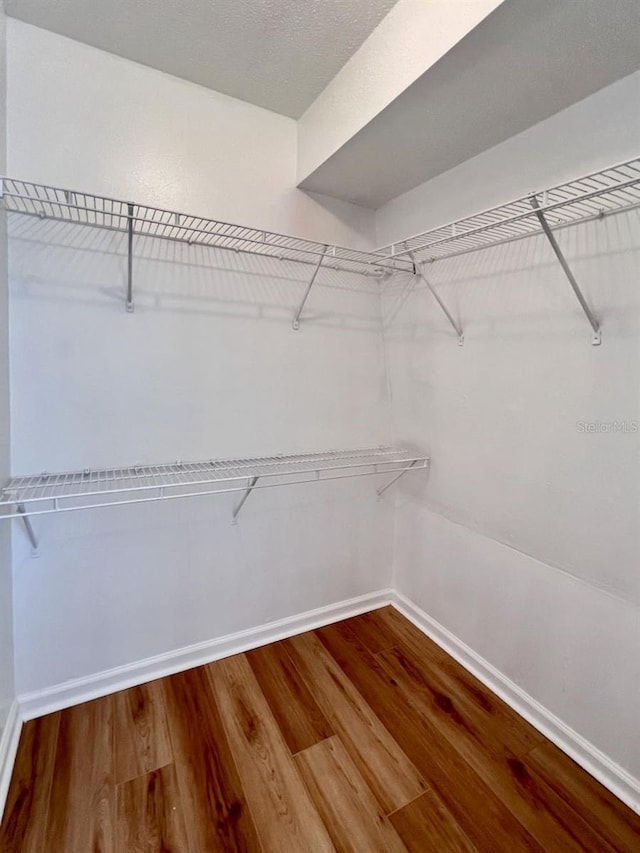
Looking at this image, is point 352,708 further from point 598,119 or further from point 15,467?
point 598,119

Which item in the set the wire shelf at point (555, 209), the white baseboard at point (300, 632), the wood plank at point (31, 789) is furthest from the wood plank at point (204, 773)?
the wire shelf at point (555, 209)

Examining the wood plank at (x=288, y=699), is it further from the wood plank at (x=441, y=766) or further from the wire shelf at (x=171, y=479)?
the wire shelf at (x=171, y=479)

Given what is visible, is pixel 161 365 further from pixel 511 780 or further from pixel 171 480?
pixel 511 780

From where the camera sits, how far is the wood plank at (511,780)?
1.11 m

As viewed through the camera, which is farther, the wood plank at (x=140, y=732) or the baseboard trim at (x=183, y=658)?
the baseboard trim at (x=183, y=658)

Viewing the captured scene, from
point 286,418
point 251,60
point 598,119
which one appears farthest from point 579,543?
point 251,60

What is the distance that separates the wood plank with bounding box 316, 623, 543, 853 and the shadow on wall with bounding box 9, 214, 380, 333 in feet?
5.18

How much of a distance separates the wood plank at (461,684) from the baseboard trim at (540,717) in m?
0.02

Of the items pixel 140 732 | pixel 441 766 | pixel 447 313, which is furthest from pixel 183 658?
pixel 447 313

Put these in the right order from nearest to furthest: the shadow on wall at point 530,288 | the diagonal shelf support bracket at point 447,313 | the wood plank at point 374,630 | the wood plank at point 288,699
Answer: the shadow on wall at point 530,288
the wood plank at point 288,699
the diagonal shelf support bracket at point 447,313
the wood plank at point 374,630

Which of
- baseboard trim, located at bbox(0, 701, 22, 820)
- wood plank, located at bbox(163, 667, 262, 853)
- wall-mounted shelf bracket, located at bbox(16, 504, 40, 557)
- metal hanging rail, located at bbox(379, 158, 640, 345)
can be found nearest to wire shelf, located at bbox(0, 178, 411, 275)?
metal hanging rail, located at bbox(379, 158, 640, 345)

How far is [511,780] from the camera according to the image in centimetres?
125

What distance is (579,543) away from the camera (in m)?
1.31

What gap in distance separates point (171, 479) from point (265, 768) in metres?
1.00
